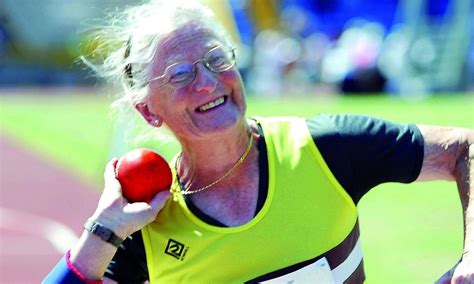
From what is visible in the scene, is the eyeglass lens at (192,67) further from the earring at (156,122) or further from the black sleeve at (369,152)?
the black sleeve at (369,152)

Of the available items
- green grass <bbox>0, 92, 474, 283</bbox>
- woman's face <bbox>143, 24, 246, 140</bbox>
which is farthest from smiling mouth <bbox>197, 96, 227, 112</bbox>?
green grass <bbox>0, 92, 474, 283</bbox>

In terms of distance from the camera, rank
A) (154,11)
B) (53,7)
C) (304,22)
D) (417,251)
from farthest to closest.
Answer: (53,7) → (304,22) → (417,251) → (154,11)

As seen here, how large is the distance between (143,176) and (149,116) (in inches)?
11.0

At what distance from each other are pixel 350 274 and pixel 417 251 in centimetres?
412

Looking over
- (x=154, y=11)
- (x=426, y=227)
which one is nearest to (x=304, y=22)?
(x=426, y=227)

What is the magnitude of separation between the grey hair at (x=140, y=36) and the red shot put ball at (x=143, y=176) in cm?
23

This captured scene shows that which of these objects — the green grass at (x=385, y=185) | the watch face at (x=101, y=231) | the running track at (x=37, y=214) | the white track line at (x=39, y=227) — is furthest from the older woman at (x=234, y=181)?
the white track line at (x=39, y=227)

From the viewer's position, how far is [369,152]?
320cm

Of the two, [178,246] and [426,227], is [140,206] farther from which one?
[426,227]

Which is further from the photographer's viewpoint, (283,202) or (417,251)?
(417,251)

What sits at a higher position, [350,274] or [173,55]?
[173,55]

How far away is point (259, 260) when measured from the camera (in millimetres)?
3168

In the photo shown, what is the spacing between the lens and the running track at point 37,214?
8.29 metres

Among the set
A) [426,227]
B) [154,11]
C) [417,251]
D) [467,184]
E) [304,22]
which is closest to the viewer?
[467,184]
